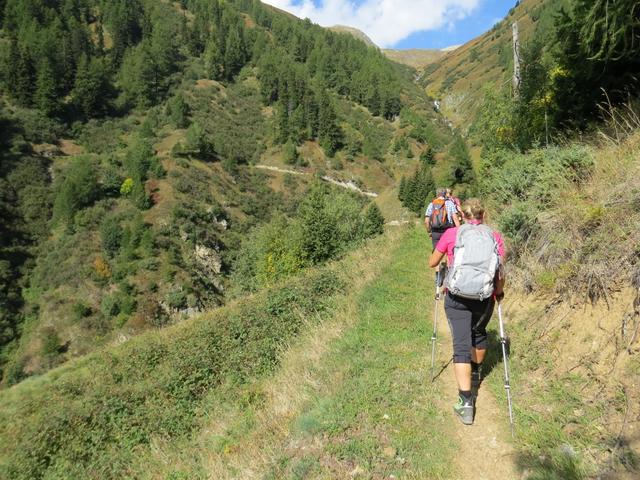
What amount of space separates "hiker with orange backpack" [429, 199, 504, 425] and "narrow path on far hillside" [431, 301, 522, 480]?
132 millimetres

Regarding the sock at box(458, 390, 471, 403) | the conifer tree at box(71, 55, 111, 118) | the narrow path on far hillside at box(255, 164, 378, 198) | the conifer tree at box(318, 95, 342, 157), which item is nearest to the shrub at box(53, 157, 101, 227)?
the conifer tree at box(71, 55, 111, 118)

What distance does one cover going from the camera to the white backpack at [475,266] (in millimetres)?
3865

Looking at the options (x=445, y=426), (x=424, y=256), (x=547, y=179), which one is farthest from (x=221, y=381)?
(x=547, y=179)

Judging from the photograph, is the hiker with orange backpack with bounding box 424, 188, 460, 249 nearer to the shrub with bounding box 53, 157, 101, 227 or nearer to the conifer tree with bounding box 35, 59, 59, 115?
the shrub with bounding box 53, 157, 101, 227

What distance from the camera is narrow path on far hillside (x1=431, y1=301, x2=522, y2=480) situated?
361cm

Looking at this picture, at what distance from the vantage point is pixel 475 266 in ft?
12.7

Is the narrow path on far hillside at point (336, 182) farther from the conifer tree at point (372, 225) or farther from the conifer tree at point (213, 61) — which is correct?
the conifer tree at point (213, 61)

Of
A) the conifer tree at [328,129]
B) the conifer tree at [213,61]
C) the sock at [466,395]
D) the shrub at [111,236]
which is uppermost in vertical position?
the conifer tree at [213,61]

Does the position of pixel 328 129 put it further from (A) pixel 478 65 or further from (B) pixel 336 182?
(A) pixel 478 65

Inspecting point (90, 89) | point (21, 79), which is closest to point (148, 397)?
point (21, 79)

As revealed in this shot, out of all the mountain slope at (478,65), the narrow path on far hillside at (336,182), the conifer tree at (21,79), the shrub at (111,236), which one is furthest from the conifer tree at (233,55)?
the shrub at (111,236)

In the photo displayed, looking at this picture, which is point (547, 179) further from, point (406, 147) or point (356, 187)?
point (406, 147)

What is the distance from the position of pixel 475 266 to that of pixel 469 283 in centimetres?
18

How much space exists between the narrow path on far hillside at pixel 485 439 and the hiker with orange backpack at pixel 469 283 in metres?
0.13
